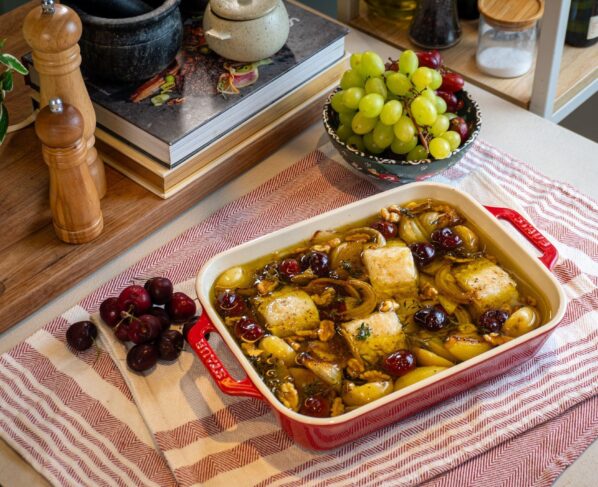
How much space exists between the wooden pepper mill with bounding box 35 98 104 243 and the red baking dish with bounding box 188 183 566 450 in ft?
0.71

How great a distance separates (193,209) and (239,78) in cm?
20

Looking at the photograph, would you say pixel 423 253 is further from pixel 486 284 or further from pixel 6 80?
pixel 6 80

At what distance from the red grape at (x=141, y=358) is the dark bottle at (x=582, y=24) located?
2.94 ft

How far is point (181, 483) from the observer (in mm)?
957

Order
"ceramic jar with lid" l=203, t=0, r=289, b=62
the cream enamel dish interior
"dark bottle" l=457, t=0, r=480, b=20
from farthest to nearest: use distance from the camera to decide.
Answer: "dark bottle" l=457, t=0, r=480, b=20 → "ceramic jar with lid" l=203, t=0, r=289, b=62 → the cream enamel dish interior

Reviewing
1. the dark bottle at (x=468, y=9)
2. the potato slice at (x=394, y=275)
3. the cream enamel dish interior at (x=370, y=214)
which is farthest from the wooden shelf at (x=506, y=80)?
the potato slice at (x=394, y=275)

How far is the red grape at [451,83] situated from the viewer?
1.26m

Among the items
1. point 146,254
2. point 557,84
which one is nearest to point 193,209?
point 146,254

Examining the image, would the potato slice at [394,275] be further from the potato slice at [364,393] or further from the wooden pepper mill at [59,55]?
the wooden pepper mill at [59,55]

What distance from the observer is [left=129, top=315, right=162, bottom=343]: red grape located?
1.05 meters

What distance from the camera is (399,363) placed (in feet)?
3.10

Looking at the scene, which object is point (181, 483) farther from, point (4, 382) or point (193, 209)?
point (193, 209)

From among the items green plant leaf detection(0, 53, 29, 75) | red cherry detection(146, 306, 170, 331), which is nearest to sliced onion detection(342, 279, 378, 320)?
red cherry detection(146, 306, 170, 331)

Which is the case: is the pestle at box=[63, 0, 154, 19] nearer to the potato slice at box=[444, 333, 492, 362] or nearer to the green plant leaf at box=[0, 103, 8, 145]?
the green plant leaf at box=[0, 103, 8, 145]
